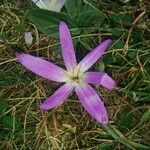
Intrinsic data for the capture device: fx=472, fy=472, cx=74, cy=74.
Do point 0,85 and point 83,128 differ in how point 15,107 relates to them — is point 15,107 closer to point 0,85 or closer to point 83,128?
point 0,85

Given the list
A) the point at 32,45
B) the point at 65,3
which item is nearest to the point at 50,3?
the point at 65,3

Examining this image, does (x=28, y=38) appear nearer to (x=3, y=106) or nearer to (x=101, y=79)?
(x=3, y=106)

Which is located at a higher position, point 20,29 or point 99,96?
point 20,29

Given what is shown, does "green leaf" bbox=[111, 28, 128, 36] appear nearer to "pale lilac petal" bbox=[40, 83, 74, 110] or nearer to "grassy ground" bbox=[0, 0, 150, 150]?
"grassy ground" bbox=[0, 0, 150, 150]

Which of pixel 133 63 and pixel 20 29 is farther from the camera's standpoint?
pixel 20 29

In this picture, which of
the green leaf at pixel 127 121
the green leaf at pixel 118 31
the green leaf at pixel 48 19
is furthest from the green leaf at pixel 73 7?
the green leaf at pixel 127 121

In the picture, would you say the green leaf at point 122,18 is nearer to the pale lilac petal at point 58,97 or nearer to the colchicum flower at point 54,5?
the colchicum flower at point 54,5

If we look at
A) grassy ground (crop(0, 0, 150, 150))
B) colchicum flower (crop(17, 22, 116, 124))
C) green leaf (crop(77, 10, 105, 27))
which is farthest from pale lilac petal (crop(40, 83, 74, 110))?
green leaf (crop(77, 10, 105, 27))

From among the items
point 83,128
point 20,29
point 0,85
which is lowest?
point 83,128
